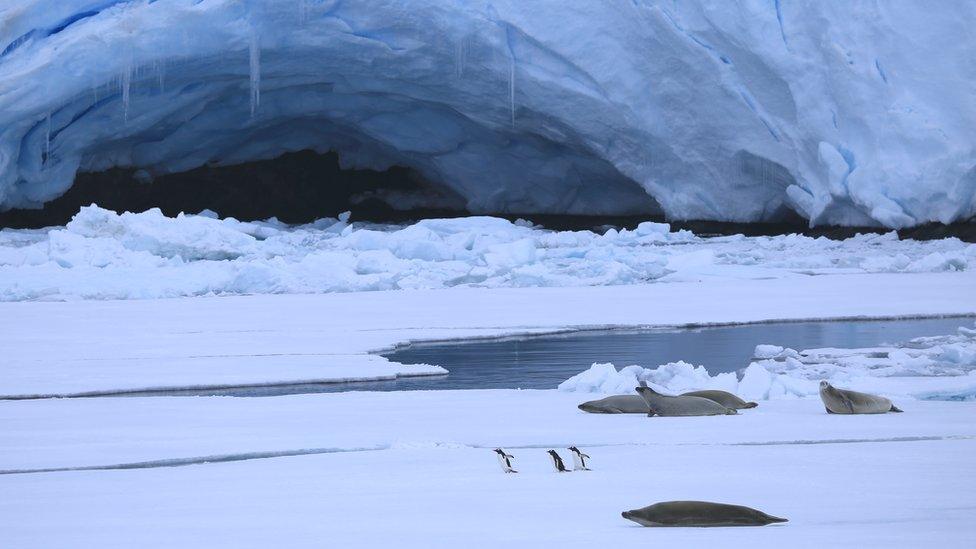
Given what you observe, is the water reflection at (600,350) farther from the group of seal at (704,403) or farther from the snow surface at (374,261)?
the snow surface at (374,261)

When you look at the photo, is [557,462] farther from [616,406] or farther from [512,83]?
[512,83]

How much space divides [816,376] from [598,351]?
156cm

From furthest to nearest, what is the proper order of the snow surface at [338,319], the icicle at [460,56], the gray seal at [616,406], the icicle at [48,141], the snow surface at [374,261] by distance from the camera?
the icicle at [48,141]
the icicle at [460,56]
the snow surface at [374,261]
the snow surface at [338,319]
the gray seal at [616,406]

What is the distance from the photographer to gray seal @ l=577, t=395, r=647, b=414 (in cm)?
441

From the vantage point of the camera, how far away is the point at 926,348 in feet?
20.6

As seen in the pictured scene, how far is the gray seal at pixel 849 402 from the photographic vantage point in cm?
420

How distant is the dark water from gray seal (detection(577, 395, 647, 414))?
2.99 ft

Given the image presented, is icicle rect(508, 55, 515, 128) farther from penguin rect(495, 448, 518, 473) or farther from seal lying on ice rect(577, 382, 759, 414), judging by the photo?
penguin rect(495, 448, 518, 473)

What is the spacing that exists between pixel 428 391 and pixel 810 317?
3.69 metres

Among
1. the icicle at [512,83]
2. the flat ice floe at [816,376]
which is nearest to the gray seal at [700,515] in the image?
the flat ice floe at [816,376]

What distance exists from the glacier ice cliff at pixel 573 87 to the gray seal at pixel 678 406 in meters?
10.1

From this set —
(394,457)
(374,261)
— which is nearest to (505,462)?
(394,457)

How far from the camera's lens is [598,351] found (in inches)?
263

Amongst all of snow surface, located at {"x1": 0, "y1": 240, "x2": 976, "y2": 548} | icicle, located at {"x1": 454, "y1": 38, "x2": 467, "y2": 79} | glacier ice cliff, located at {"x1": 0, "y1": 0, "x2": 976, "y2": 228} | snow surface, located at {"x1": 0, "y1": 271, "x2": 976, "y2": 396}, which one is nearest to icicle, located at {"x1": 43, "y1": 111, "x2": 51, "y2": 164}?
glacier ice cliff, located at {"x1": 0, "y1": 0, "x2": 976, "y2": 228}
